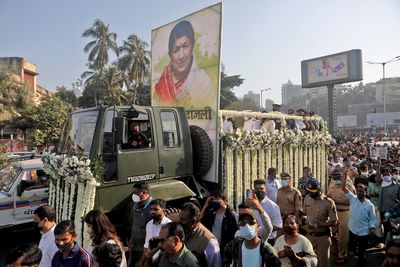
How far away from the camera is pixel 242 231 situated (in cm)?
312

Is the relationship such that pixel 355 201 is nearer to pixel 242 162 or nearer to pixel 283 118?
pixel 242 162

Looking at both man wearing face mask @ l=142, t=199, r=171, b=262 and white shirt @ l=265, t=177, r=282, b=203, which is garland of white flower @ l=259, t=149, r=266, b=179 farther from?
man wearing face mask @ l=142, t=199, r=171, b=262

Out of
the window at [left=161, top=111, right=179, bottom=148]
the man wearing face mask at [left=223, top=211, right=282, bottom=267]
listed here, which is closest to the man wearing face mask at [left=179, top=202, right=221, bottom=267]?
the man wearing face mask at [left=223, top=211, right=282, bottom=267]

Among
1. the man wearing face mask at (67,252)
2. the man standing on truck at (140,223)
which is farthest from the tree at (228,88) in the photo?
the man wearing face mask at (67,252)

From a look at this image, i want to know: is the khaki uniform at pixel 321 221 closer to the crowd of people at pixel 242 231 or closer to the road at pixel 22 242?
the crowd of people at pixel 242 231

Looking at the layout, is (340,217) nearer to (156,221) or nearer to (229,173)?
(229,173)

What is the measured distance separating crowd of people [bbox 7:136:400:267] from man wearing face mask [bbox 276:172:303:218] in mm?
16

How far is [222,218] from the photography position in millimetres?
4426

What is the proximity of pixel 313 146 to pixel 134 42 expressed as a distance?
35887 mm

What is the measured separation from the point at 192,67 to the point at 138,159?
269 centimetres

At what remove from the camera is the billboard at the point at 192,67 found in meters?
6.57

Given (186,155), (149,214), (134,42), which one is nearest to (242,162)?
(186,155)

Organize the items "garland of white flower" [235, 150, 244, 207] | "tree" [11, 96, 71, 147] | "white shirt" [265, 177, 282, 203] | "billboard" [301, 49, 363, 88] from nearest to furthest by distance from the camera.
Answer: "white shirt" [265, 177, 282, 203], "garland of white flower" [235, 150, 244, 207], "tree" [11, 96, 71, 147], "billboard" [301, 49, 363, 88]

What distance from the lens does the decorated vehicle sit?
4.94 meters
